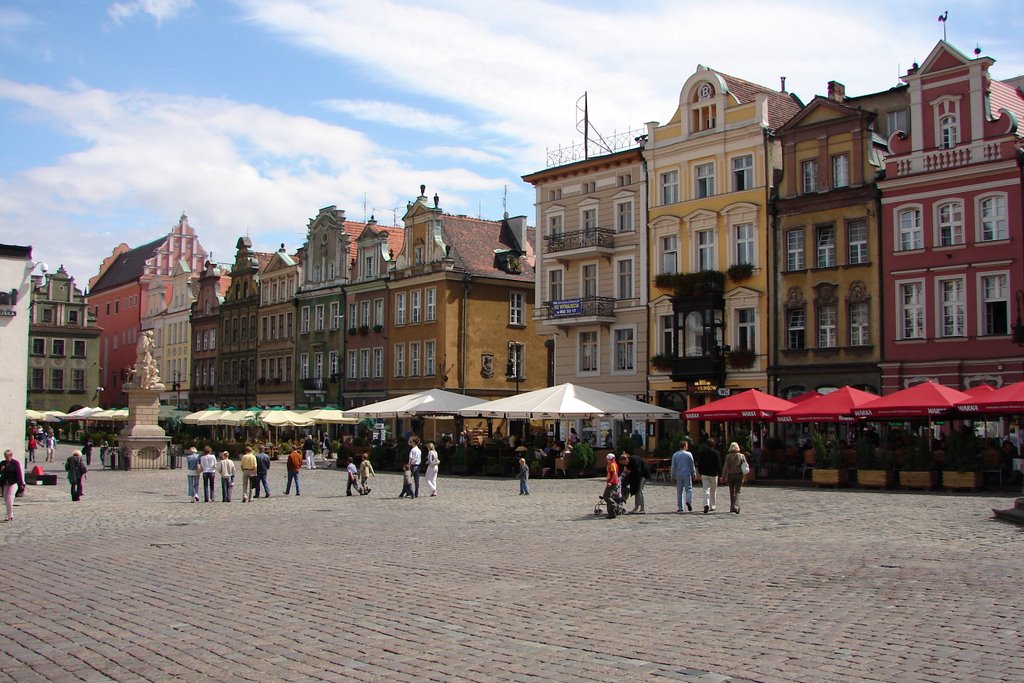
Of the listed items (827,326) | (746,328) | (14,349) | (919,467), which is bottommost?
(919,467)

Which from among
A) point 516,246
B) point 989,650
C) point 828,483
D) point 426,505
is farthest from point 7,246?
point 516,246

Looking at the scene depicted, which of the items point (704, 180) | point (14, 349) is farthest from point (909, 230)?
point (14, 349)

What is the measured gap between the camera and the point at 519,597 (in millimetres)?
12445

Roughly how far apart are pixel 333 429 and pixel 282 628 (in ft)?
195

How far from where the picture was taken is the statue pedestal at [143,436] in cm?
4684

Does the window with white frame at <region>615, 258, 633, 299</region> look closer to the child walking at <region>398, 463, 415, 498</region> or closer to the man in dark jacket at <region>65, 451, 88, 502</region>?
the child walking at <region>398, 463, 415, 498</region>

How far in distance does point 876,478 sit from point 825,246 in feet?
44.7

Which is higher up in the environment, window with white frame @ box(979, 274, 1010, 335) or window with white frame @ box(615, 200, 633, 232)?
window with white frame @ box(615, 200, 633, 232)

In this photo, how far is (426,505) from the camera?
26500 millimetres

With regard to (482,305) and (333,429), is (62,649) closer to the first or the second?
(482,305)

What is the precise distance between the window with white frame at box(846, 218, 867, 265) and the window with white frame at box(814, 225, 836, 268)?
60 centimetres

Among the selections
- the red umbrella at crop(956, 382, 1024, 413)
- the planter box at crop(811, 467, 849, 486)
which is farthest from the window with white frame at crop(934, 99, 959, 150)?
the planter box at crop(811, 467, 849, 486)

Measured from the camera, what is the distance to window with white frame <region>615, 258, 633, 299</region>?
48.3 meters

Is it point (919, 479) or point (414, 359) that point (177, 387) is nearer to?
point (414, 359)
